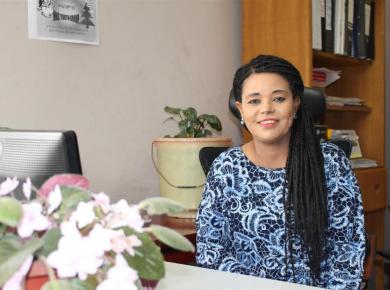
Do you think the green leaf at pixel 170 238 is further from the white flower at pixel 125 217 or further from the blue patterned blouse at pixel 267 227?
→ the blue patterned blouse at pixel 267 227

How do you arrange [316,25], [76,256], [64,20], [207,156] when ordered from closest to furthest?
[76,256], [207,156], [64,20], [316,25]

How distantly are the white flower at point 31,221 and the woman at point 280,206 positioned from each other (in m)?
0.85

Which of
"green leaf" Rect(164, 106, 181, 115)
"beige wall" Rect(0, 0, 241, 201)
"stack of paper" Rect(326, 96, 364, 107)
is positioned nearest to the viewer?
"beige wall" Rect(0, 0, 241, 201)

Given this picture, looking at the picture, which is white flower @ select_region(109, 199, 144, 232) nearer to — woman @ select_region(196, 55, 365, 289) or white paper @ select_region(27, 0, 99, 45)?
woman @ select_region(196, 55, 365, 289)

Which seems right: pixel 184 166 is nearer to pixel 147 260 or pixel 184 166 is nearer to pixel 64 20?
pixel 64 20

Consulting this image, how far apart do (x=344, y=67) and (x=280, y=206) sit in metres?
1.67

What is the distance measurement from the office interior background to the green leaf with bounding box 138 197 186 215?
4.04ft

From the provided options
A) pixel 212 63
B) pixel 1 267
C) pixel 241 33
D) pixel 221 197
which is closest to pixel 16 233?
pixel 1 267

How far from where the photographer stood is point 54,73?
5.91 feet

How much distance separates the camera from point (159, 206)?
1.85 ft

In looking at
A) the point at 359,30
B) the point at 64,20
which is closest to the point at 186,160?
the point at 64,20

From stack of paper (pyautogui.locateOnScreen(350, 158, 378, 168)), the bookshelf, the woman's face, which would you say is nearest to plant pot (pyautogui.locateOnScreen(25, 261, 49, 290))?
the woman's face

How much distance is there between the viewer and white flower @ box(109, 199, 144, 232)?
0.52 meters

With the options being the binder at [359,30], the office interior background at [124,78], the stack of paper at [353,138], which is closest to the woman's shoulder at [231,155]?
the office interior background at [124,78]
